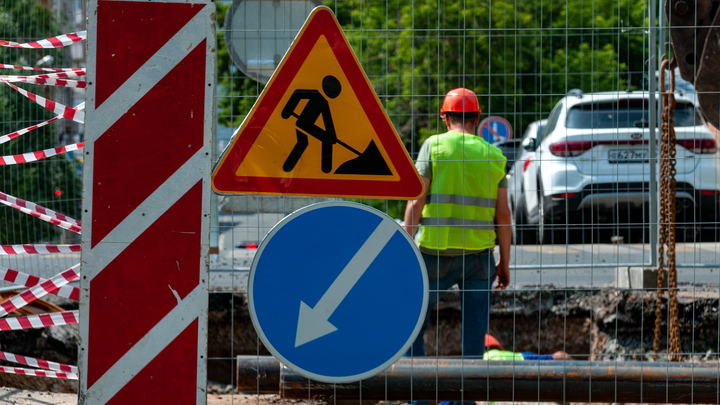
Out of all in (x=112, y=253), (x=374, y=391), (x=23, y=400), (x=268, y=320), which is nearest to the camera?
(x=112, y=253)

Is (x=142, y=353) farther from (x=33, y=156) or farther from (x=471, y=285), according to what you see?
(x=471, y=285)

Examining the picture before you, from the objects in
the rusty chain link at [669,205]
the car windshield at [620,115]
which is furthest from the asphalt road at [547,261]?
the car windshield at [620,115]

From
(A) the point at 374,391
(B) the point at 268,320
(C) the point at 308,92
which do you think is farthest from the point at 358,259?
(A) the point at 374,391

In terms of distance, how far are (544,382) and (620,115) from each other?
292cm

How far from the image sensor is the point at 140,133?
2.17 m

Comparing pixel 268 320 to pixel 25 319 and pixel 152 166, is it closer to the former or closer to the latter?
pixel 152 166

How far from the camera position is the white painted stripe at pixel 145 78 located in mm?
2166

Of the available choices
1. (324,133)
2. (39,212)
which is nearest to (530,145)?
(39,212)

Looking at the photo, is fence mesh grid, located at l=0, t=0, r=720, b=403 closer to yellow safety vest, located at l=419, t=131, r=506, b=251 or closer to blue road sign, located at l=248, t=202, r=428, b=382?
yellow safety vest, located at l=419, t=131, r=506, b=251

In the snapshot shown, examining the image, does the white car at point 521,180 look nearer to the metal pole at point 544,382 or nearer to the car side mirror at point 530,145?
the car side mirror at point 530,145

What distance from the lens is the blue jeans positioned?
14.1 feet

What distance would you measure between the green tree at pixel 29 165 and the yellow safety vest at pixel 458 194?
11.2 ft

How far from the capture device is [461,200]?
4398mm

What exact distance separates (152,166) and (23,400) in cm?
281
